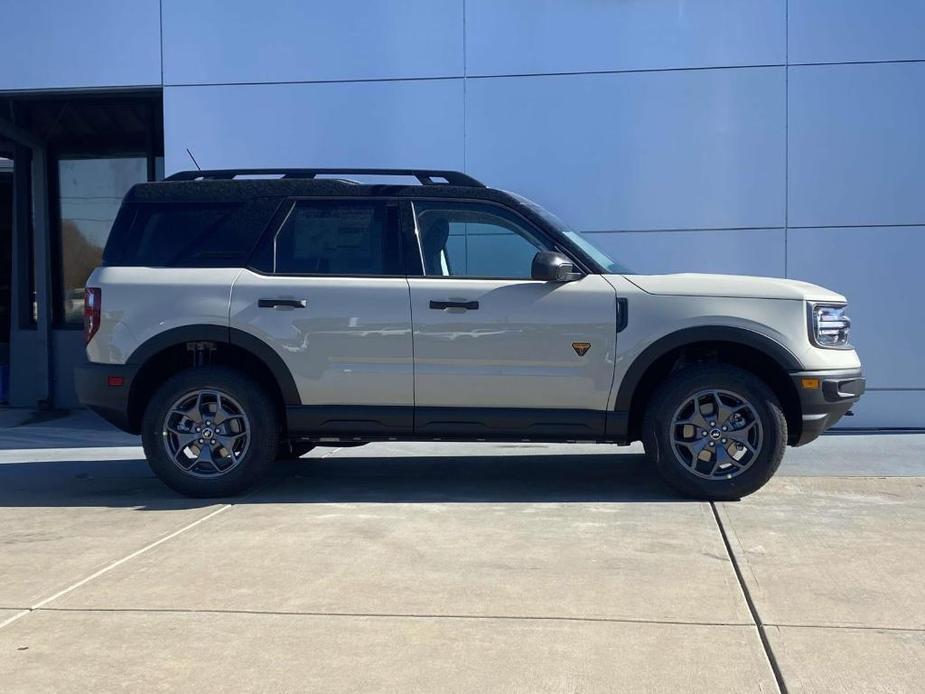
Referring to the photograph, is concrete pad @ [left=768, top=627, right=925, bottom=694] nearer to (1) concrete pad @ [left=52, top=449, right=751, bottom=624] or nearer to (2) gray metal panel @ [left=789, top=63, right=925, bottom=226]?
(1) concrete pad @ [left=52, top=449, right=751, bottom=624]

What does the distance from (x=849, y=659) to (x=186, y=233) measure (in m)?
4.70

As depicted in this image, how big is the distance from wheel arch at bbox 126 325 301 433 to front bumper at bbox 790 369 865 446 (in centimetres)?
307

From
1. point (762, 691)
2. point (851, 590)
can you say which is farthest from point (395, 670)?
point (851, 590)

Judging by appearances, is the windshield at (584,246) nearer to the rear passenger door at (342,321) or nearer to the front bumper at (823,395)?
the rear passenger door at (342,321)

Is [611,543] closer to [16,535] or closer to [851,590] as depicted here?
[851,590]

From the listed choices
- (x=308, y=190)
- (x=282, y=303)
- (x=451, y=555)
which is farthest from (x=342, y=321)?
(x=451, y=555)

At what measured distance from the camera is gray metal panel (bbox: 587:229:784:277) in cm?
970

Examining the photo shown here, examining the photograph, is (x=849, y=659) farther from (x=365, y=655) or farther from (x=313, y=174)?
(x=313, y=174)

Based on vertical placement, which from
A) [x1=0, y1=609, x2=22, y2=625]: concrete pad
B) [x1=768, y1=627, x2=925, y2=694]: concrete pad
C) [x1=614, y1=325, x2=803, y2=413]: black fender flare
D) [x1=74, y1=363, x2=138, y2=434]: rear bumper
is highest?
[x1=614, y1=325, x2=803, y2=413]: black fender flare

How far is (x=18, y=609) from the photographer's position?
4.43 metres

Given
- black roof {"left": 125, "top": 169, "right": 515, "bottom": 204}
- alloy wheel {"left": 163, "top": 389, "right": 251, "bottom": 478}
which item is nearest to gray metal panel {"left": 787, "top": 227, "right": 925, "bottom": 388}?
black roof {"left": 125, "top": 169, "right": 515, "bottom": 204}

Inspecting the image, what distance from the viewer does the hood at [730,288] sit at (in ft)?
20.6

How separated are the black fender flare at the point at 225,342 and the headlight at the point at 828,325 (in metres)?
3.16

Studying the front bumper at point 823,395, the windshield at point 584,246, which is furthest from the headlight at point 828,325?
the windshield at point 584,246
